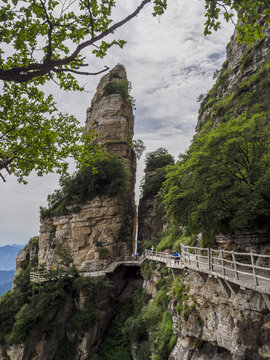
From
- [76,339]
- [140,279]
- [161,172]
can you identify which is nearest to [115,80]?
[161,172]

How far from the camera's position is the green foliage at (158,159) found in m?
46.0

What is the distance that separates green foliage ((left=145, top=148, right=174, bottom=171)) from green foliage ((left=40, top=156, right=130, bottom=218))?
15008mm

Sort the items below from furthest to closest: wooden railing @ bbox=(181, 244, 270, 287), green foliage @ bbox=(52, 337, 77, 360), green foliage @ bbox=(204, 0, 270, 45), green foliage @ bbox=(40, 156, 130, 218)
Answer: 1. green foliage @ bbox=(40, 156, 130, 218)
2. green foliage @ bbox=(52, 337, 77, 360)
3. wooden railing @ bbox=(181, 244, 270, 287)
4. green foliage @ bbox=(204, 0, 270, 45)

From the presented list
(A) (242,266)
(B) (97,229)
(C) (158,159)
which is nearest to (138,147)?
(C) (158,159)

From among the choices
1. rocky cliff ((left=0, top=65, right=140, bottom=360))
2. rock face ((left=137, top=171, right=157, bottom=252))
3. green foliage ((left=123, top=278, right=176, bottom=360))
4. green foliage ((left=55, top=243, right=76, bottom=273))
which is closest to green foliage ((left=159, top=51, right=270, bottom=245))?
green foliage ((left=123, top=278, right=176, bottom=360))

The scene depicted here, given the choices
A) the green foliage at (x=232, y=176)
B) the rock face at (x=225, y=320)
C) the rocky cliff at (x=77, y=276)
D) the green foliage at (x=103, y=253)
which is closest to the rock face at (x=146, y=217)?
the rocky cliff at (x=77, y=276)

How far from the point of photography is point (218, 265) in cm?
786

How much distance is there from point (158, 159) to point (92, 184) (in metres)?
20.3

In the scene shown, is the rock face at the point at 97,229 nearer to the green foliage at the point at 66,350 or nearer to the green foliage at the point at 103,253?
the green foliage at the point at 103,253

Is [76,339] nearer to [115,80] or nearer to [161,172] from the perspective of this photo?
[161,172]

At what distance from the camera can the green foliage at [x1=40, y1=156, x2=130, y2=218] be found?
100 feet

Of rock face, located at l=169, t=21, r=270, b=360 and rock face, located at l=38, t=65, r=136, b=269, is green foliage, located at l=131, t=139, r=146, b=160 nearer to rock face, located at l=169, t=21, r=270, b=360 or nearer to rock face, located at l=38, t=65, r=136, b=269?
rock face, located at l=38, t=65, r=136, b=269

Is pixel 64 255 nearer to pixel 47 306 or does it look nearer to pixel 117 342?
pixel 47 306

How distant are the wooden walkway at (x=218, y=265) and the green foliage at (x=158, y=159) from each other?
2220 centimetres
